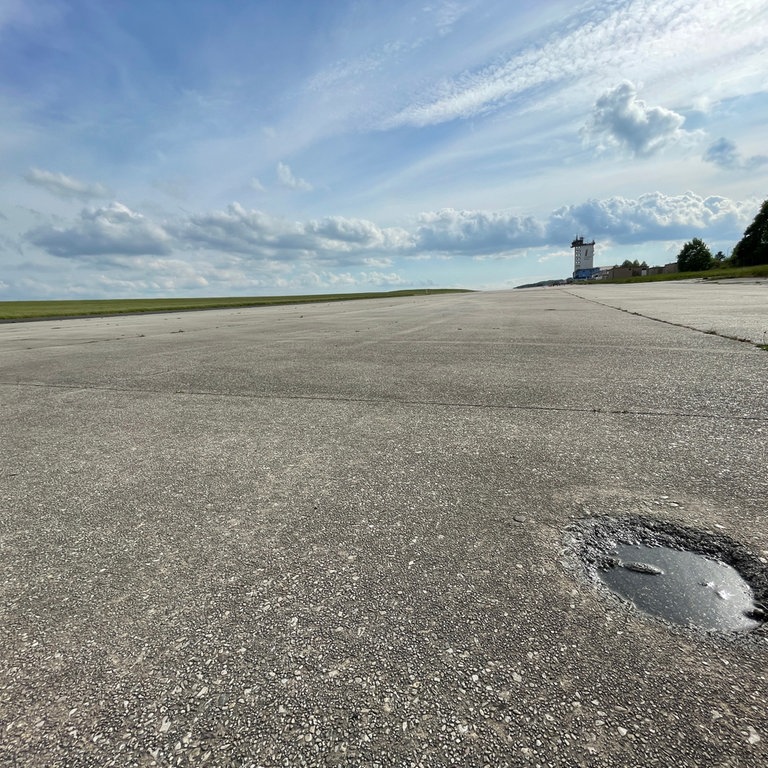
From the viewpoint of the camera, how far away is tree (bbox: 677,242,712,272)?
336ft

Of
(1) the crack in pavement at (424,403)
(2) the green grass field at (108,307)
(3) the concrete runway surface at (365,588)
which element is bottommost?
(2) the green grass field at (108,307)

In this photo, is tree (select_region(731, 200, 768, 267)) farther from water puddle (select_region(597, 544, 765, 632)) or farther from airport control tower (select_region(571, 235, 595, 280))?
water puddle (select_region(597, 544, 765, 632))

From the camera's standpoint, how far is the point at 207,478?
10.4ft

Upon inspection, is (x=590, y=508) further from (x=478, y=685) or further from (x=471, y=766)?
(x=471, y=766)

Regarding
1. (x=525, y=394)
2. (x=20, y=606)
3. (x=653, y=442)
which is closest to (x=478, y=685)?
(x=20, y=606)

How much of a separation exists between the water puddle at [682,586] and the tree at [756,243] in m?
98.0

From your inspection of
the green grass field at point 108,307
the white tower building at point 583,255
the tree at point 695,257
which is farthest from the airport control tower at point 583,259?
the green grass field at point 108,307

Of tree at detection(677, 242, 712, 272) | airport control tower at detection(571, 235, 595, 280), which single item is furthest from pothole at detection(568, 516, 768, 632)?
airport control tower at detection(571, 235, 595, 280)

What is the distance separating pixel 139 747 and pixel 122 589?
33.6 inches

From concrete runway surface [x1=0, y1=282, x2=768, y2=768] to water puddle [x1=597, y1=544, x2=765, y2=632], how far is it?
11 centimetres

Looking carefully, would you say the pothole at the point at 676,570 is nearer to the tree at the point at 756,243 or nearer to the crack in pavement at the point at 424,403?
the crack in pavement at the point at 424,403

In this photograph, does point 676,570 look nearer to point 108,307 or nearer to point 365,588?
point 365,588

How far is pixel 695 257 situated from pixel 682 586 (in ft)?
422

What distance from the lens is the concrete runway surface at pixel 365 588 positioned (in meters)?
1.34
